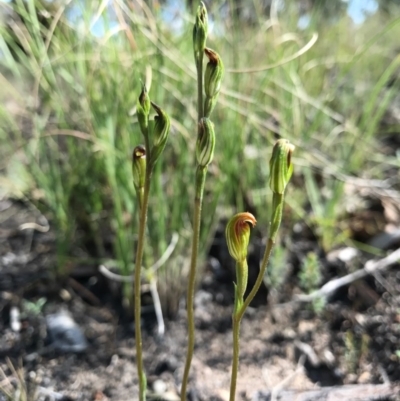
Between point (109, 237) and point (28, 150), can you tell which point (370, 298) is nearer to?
point (109, 237)

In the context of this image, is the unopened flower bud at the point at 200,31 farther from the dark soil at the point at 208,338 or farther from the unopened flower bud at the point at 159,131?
the dark soil at the point at 208,338

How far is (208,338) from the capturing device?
0.96 meters

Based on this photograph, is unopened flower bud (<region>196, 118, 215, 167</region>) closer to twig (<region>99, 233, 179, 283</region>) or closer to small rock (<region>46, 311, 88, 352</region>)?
twig (<region>99, 233, 179, 283</region>)

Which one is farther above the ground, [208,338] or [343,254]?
[343,254]

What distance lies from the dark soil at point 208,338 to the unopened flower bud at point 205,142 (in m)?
0.51

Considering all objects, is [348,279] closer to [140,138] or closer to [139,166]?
[140,138]

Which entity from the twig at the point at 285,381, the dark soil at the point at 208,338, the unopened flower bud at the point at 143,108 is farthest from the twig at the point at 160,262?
the unopened flower bud at the point at 143,108

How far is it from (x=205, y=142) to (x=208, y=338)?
2.03ft

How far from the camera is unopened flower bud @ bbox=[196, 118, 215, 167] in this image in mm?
435

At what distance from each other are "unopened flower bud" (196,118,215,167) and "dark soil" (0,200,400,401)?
0.51 metres

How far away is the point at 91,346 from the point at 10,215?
2.29 feet

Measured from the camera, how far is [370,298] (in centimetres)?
100

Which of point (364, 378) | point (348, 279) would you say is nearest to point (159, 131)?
point (364, 378)

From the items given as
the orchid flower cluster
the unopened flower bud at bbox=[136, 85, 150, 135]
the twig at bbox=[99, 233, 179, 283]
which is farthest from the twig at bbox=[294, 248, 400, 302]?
the unopened flower bud at bbox=[136, 85, 150, 135]
